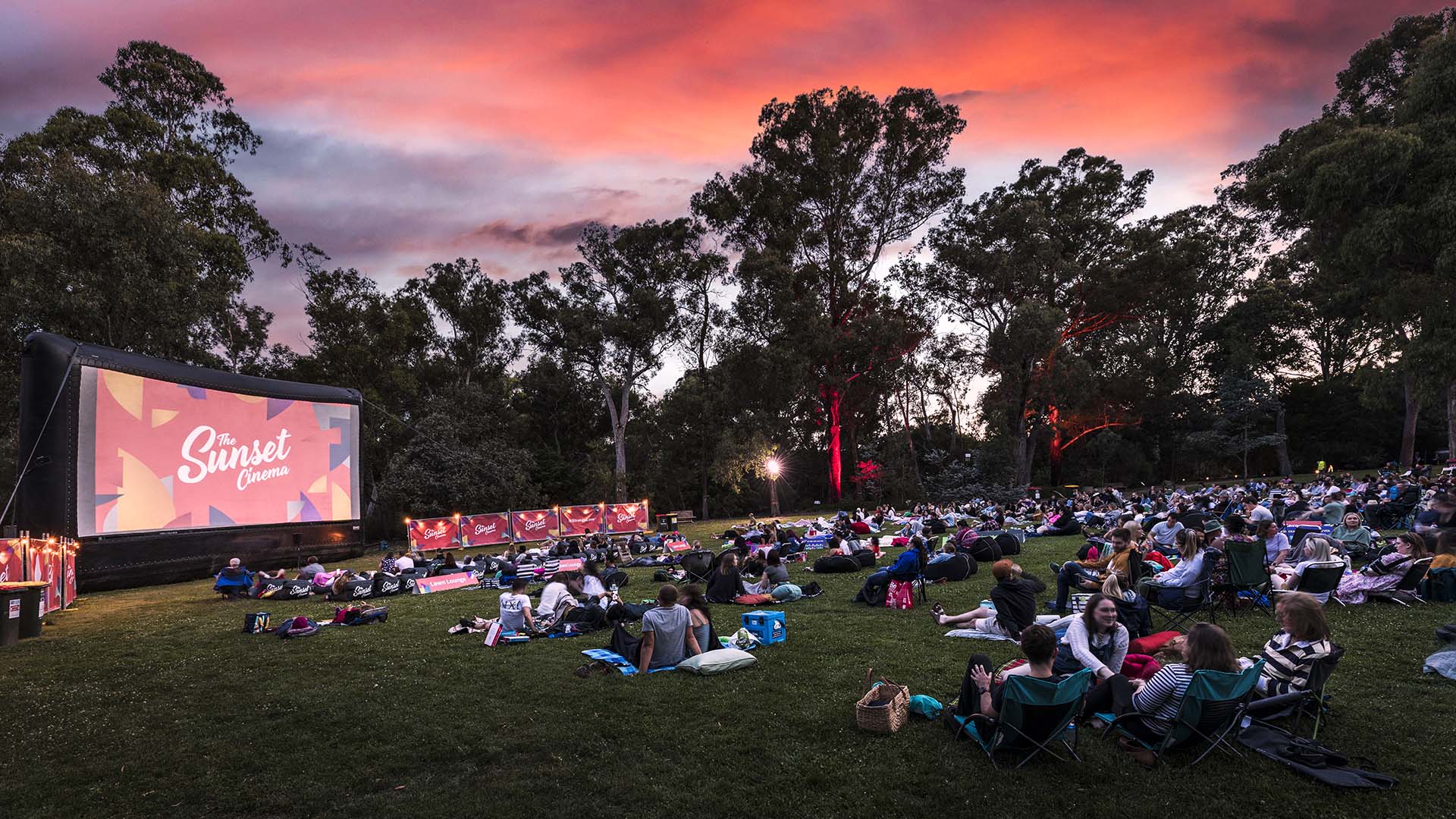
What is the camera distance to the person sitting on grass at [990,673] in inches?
189

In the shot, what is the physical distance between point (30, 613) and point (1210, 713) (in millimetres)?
15534

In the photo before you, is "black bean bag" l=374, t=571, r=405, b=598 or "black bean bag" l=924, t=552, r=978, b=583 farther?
"black bean bag" l=374, t=571, r=405, b=598

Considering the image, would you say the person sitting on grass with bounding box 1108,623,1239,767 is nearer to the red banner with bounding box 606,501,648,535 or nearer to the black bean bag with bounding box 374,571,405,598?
the black bean bag with bounding box 374,571,405,598

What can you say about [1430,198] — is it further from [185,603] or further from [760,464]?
[185,603]

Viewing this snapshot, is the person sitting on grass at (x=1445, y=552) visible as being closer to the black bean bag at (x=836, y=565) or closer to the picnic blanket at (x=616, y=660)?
the black bean bag at (x=836, y=565)

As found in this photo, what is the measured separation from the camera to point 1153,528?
13.7 metres

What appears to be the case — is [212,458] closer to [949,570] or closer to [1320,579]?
[949,570]

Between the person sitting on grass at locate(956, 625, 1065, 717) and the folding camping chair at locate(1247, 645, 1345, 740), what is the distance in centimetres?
135

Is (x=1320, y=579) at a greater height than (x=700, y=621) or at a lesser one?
greater

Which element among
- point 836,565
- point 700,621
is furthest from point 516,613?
point 836,565

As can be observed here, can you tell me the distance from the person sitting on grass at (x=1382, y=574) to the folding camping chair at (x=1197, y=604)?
6.60 feet

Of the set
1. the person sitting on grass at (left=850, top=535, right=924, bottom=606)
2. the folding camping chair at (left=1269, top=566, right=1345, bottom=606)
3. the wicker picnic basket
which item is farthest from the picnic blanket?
the folding camping chair at (left=1269, top=566, right=1345, bottom=606)

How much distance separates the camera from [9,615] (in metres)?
10.1

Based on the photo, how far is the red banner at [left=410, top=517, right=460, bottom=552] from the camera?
22000 mm
